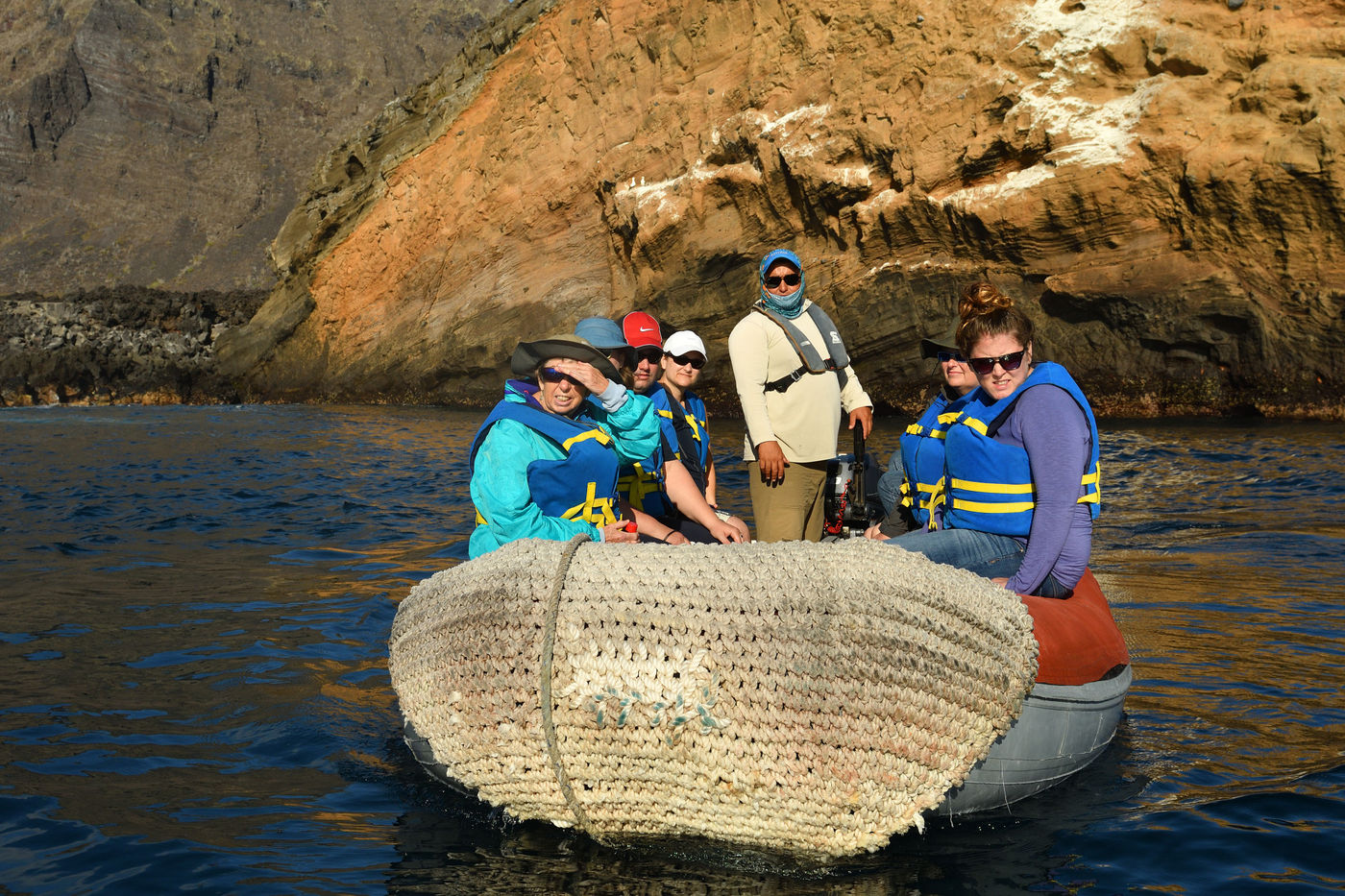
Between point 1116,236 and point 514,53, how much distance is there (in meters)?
19.1

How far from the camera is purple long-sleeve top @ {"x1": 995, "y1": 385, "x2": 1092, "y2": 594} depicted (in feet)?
14.1

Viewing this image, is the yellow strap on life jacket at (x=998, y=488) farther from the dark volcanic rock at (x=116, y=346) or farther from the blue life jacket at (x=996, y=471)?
the dark volcanic rock at (x=116, y=346)

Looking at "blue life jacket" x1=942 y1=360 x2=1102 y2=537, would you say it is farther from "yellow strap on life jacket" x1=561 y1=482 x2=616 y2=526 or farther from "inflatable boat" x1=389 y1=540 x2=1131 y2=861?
"yellow strap on life jacket" x1=561 y1=482 x2=616 y2=526

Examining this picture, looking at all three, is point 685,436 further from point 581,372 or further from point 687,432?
point 581,372

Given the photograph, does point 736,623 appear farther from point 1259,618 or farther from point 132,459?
point 132,459

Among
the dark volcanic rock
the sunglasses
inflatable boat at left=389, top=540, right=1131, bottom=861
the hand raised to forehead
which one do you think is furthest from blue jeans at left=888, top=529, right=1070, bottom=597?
the dark volcanic rock

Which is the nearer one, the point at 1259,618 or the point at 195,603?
the point at 1259,618

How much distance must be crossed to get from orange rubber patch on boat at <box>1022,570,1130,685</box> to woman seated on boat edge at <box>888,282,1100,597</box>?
0.10 metres

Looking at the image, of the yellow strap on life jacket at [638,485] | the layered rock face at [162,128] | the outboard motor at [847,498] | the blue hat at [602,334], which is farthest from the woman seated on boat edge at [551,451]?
the layered rock face at [162,128]

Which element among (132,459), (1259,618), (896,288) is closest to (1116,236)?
(896,288)

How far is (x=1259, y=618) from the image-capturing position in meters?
6.88

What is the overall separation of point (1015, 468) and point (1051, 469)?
→ 0.22m

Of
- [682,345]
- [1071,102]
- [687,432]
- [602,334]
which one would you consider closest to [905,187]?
[1071,102]

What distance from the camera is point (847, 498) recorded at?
24.2ft
